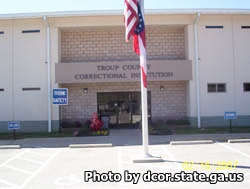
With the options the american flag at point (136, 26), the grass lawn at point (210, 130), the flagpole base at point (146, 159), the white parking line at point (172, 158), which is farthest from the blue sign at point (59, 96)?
the flagpole base at point (146, 159)

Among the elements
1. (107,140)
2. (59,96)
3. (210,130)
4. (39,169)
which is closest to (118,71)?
(59,96)

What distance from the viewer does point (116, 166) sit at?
402 inches

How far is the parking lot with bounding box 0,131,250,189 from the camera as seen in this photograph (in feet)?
26.9

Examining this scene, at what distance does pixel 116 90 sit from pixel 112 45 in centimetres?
333

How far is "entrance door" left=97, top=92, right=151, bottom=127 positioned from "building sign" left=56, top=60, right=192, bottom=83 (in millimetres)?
2346

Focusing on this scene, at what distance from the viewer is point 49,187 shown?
7941 mm

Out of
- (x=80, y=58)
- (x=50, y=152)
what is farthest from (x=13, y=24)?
(x=50, y=152)

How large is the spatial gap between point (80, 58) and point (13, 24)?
517 cm

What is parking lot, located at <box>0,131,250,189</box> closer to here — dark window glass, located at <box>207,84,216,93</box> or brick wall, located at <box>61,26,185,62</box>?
dark window glass, located at <box>207,84,216,93</box>

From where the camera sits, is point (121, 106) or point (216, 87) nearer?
point (216, 87)

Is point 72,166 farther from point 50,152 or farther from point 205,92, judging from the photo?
point 205,92

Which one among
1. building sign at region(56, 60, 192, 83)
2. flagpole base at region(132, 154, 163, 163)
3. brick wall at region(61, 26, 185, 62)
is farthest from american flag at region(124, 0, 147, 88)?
brick wall at region(61, 26, 185, 62)

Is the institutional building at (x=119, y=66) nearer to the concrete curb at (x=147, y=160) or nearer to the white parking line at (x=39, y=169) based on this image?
the white parking line at (x=39, y=169)

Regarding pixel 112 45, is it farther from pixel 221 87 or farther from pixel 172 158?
pixel 172 158
